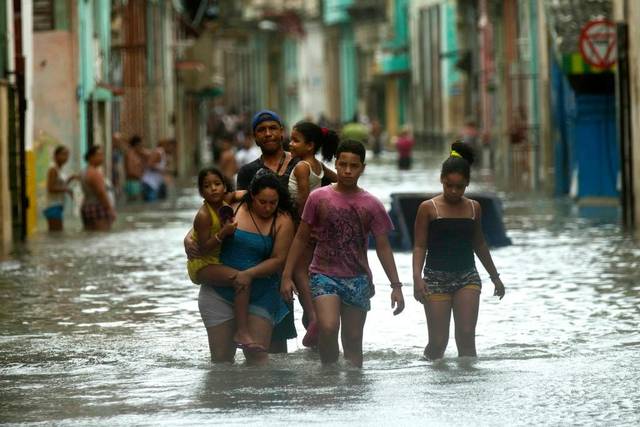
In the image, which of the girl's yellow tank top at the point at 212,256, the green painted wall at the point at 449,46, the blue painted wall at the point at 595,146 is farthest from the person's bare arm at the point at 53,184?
the green painted wall at the point at 449,46

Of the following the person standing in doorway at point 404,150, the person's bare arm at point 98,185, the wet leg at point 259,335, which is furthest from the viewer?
the person standing in doorway at point 404,150

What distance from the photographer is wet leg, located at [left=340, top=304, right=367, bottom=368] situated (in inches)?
432

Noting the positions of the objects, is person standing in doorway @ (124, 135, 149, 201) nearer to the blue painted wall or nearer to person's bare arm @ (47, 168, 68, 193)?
the blue painted wall

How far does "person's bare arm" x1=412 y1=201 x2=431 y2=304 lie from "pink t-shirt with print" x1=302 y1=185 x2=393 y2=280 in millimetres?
291

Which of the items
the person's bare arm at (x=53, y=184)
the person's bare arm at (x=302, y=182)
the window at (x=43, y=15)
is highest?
the window at (x=43, y=15)

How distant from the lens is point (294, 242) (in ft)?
36.0

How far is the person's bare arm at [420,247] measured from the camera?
1109 centimetres

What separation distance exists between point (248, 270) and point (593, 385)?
6.81 feet

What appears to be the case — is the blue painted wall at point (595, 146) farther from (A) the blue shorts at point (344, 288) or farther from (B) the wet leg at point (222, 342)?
(A) the blue shorts at point (344, 288)

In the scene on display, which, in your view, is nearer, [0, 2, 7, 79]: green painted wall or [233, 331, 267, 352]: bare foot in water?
[233, 331, 267, 352]: bare foot in water

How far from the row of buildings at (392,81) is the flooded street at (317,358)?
17.8 ft

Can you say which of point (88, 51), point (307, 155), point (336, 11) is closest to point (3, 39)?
point (88, 51)

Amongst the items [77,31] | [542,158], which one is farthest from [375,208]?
[542,158]

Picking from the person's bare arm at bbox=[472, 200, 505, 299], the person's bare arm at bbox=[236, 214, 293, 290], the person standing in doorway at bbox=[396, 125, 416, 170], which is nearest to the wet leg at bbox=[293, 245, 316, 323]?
→ the person's bare arm at bbox=[236, 214, 293, 290]
